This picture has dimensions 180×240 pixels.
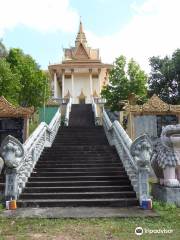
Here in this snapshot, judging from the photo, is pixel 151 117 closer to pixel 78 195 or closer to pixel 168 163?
pixel 168 163

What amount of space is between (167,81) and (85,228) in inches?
→ 719

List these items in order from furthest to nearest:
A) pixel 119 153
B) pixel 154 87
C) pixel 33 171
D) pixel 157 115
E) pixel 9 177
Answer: pixel 154 87, pixel 157 115, pixel 119 153, pixel 33 171, pixel 9 177

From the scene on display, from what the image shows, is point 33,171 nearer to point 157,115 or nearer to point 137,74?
point 157,115

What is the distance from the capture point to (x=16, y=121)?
15.2m

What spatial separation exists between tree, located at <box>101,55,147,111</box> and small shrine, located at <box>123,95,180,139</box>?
4.28 m

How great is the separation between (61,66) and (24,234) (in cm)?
3733

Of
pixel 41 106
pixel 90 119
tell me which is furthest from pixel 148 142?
pixel 90 119

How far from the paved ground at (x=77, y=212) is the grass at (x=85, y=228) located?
23 cm

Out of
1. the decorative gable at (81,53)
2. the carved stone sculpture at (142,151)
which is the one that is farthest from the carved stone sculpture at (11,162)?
the decorative gable at (81,53)

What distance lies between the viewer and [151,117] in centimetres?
1622

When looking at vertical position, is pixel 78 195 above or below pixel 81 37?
below

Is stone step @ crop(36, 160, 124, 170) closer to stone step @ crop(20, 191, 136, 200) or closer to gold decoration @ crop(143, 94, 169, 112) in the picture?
stone step @ crop(20, 191, 136, 200)

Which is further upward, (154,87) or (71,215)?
(154,87)

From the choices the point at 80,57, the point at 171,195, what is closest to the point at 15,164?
the point at 171,195
